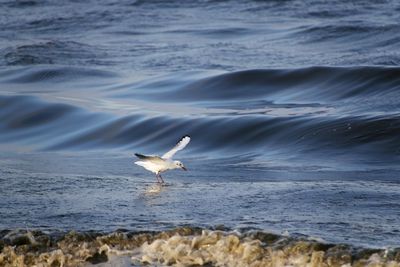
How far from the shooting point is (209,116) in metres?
16.7

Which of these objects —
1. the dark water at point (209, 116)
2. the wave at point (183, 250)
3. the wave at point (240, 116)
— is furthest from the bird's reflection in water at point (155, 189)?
the wave at point (240, 116)

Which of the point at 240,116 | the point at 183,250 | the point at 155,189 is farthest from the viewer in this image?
the point at 240,116

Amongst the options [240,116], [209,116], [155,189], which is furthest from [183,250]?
[209,116]

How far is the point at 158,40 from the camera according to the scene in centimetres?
2572

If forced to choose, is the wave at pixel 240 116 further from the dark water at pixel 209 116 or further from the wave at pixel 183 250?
the wave at pixel 183 250

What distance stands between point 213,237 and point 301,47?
14.5 metres

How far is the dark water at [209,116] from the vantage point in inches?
419

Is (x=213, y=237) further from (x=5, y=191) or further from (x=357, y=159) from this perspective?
(x=357, y=159)

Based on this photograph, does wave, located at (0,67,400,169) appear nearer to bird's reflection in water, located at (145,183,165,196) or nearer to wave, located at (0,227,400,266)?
bird's reflection in water, located at (145,183,165,196)

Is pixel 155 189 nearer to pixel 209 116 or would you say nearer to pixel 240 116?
pixel 240 116

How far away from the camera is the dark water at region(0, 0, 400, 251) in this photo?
1063cm

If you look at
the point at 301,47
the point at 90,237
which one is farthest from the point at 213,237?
the point at 301,47

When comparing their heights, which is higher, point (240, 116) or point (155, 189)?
point (240, 116)

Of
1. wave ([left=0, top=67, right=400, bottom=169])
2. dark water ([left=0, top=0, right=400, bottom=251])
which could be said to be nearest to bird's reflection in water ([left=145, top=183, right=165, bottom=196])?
dark water ([left=0, top=0, right=400, bottom=251])
